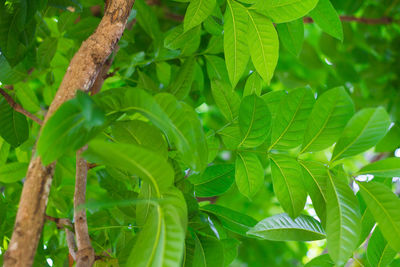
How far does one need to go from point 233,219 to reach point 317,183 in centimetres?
15

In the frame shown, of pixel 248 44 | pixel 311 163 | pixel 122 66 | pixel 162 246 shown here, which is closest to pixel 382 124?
pixel 311 163

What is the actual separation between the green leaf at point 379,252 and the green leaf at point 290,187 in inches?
5.6

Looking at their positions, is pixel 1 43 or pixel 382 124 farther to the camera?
pixel 1 43

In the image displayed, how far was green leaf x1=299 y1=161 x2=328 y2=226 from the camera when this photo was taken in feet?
1.96

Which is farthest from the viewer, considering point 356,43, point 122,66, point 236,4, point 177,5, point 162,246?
point 356,43

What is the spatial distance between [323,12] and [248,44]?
19 cm

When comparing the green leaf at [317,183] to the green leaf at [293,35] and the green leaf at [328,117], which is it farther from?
the green leaf at [293,35]

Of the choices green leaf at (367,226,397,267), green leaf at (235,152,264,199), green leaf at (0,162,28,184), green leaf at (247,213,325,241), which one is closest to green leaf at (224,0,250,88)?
green leaf at (235,152,264,199)

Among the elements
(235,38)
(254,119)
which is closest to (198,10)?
(235,38)

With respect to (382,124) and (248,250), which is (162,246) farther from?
(248,250)

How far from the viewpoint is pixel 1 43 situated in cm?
71

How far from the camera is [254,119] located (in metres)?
0.61

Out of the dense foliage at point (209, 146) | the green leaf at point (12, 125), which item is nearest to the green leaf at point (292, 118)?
the dense foliage at point (209, 146)

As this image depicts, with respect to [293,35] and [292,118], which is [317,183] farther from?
[293,35]
